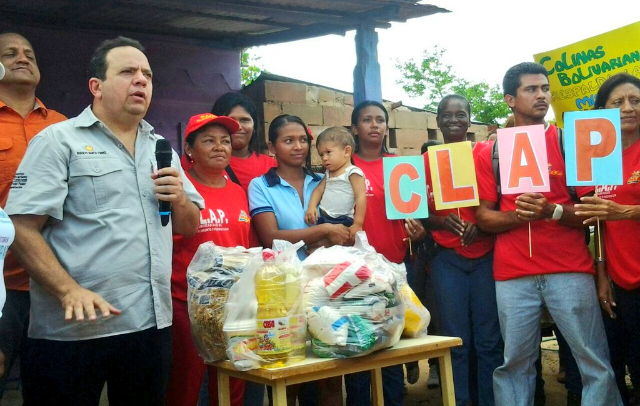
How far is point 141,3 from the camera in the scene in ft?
20.0

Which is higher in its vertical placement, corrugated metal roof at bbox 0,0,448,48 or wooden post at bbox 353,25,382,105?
corrugated metal roof at bbox 0,0,448,48

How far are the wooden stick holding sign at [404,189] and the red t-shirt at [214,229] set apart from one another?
3.07 ft

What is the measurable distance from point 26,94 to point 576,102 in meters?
4.54

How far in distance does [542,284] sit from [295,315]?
1.88 m

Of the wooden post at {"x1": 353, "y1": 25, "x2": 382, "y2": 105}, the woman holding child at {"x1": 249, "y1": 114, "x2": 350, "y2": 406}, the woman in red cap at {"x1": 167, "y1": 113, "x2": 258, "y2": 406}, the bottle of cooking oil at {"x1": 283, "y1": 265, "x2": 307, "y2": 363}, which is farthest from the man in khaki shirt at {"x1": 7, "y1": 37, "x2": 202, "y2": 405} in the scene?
the wooden post at {"x1": 353, "y1": 25, "x2": 382, "y2": 105}

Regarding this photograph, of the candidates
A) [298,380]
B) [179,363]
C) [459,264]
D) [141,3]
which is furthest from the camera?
[141,3]

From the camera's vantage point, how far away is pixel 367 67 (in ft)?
21.2

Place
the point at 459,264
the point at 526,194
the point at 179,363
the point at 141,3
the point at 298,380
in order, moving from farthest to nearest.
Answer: the point at 141,3
the point at 459,264
the point at 526,194
the point at 179,363
the point at 298,380

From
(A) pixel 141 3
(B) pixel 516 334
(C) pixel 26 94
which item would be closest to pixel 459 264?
(B) pixel 516 334

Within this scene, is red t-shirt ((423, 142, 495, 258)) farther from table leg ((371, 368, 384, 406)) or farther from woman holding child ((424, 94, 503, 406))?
table leg ((371, 368, 384, 406))

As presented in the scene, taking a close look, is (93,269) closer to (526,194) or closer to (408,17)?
(526,194)

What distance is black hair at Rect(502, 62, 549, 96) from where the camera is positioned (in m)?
4.44

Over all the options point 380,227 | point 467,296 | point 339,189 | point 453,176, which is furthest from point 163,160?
point 467,296

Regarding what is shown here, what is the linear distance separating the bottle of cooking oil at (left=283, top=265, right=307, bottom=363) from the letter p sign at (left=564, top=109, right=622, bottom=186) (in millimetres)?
1954
